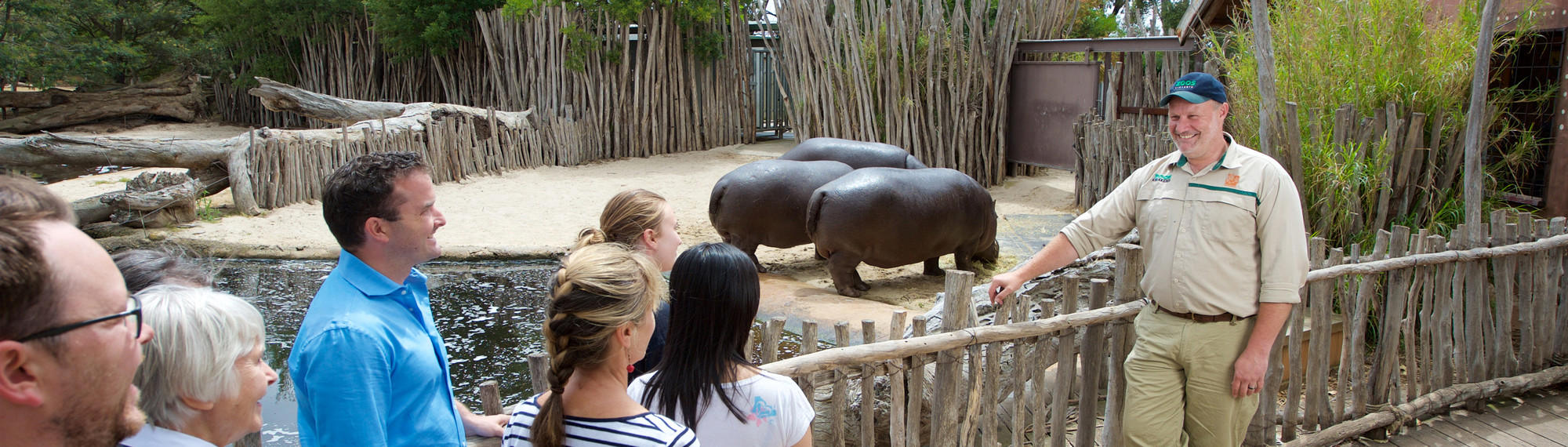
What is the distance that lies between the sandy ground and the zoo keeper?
280 centimetres

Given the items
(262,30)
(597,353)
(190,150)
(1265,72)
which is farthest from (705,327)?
(262,30)

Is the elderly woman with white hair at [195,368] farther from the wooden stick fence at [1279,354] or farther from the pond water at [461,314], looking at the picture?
the pond water at [461,314]

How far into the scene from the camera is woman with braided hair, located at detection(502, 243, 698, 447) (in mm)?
1509

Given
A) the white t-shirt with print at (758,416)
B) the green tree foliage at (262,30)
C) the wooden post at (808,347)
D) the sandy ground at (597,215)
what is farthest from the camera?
the green tree foliage at (262,30)

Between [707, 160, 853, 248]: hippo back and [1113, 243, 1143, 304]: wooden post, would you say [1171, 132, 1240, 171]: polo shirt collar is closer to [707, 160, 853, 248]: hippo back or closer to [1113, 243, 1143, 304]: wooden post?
[1113, 243, 1143, 304]: wooden post

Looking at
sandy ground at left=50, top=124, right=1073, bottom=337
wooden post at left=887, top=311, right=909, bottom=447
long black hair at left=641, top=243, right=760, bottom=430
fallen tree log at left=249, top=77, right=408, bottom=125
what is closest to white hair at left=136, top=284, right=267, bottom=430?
long black hair at left=641, top=243, right=760, bottom=430

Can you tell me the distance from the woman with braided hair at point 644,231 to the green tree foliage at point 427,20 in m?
11.2

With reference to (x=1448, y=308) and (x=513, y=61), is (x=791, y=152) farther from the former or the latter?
(x=513, y=61)

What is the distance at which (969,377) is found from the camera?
2.76 m

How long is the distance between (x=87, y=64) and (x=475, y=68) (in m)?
6.76

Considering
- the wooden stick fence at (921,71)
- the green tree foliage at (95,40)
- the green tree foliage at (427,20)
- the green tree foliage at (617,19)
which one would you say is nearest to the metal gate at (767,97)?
the green tree foliage at (617,19)

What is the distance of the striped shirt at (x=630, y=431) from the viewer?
4.91 ft

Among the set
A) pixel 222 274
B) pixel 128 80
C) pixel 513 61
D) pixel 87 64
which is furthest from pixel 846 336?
pixel 128 80

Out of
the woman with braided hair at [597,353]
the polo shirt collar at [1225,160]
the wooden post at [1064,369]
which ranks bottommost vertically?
the wooden post at [1064,369]
